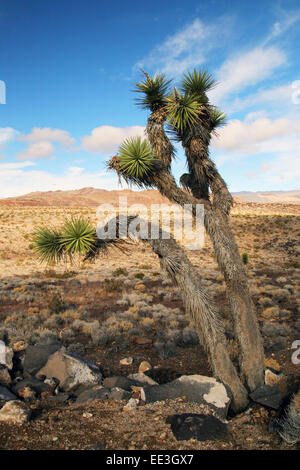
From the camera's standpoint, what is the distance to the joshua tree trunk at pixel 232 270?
21.1 ft

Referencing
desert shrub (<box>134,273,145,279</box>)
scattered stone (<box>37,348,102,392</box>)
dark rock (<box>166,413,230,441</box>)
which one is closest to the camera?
dark rock (<box>166,413,230,441</box>)

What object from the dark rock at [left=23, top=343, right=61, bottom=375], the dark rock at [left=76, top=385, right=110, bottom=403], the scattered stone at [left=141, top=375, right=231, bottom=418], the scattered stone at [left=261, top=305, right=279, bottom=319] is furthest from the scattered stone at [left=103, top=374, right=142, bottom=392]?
the scattered stone at [left=261, top=305, right=279, bottom=319]

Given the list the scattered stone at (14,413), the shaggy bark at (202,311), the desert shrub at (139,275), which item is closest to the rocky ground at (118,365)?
the scattered stone at (14,413)

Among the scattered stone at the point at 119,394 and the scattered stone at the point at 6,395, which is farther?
the scattered stone at the point at 119,394

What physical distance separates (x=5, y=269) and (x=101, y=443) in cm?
2282

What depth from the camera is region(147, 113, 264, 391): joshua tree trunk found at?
644 cm

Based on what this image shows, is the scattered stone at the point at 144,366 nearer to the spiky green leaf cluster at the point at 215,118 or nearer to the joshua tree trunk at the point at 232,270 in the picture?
the joshua tree trunk at the point at 232,270

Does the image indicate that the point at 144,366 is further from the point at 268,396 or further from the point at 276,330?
the point at 276,330

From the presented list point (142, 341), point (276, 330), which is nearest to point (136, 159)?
point (142, 341)

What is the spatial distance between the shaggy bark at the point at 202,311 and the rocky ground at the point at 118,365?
1.30 feet

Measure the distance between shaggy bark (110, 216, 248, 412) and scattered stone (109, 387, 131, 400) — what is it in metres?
1.80

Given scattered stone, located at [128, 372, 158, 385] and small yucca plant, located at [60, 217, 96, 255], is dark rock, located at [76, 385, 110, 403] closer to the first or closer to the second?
scattered stone, located at [128, 372, 158, 385]

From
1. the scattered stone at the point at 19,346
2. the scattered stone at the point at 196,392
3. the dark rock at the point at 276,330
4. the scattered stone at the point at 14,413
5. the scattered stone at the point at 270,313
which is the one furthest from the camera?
the scattered stone at the point at 270,313
